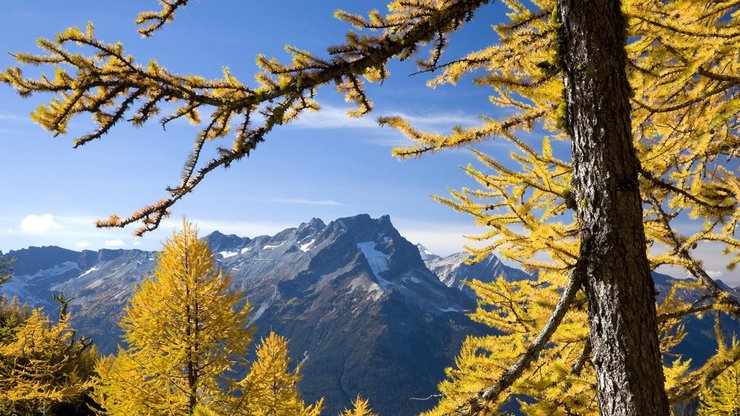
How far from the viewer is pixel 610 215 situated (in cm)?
242

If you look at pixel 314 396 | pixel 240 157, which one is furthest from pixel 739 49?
pixel 314 396

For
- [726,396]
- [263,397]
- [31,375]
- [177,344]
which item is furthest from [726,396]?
[31,375]

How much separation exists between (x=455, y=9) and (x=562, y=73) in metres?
0.77

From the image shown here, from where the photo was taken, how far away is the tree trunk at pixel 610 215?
237 centimetres

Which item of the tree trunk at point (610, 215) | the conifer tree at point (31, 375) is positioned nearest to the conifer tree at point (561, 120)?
the tree trunk at point (610, 215)

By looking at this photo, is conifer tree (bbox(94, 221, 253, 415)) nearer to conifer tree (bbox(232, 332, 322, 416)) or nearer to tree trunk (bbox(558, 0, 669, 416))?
conifer tree (bbox(232, 332, 322, 416))

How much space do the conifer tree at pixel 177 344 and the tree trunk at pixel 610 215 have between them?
8.64m

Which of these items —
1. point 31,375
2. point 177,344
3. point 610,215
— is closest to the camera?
point 610,215

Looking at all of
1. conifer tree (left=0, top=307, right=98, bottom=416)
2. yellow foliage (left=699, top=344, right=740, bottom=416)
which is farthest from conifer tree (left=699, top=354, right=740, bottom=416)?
conifer tree (left=0, top=307, right=98, bottom=416)

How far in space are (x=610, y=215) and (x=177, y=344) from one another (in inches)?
367

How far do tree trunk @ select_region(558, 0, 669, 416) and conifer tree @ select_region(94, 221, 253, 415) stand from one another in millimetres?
8639

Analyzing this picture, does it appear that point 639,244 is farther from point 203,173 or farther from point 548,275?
point 203,173

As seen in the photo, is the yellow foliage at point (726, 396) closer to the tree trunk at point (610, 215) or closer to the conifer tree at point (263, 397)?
the conifer tree at point (263, 397)

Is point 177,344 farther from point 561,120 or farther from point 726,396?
point 726,396
